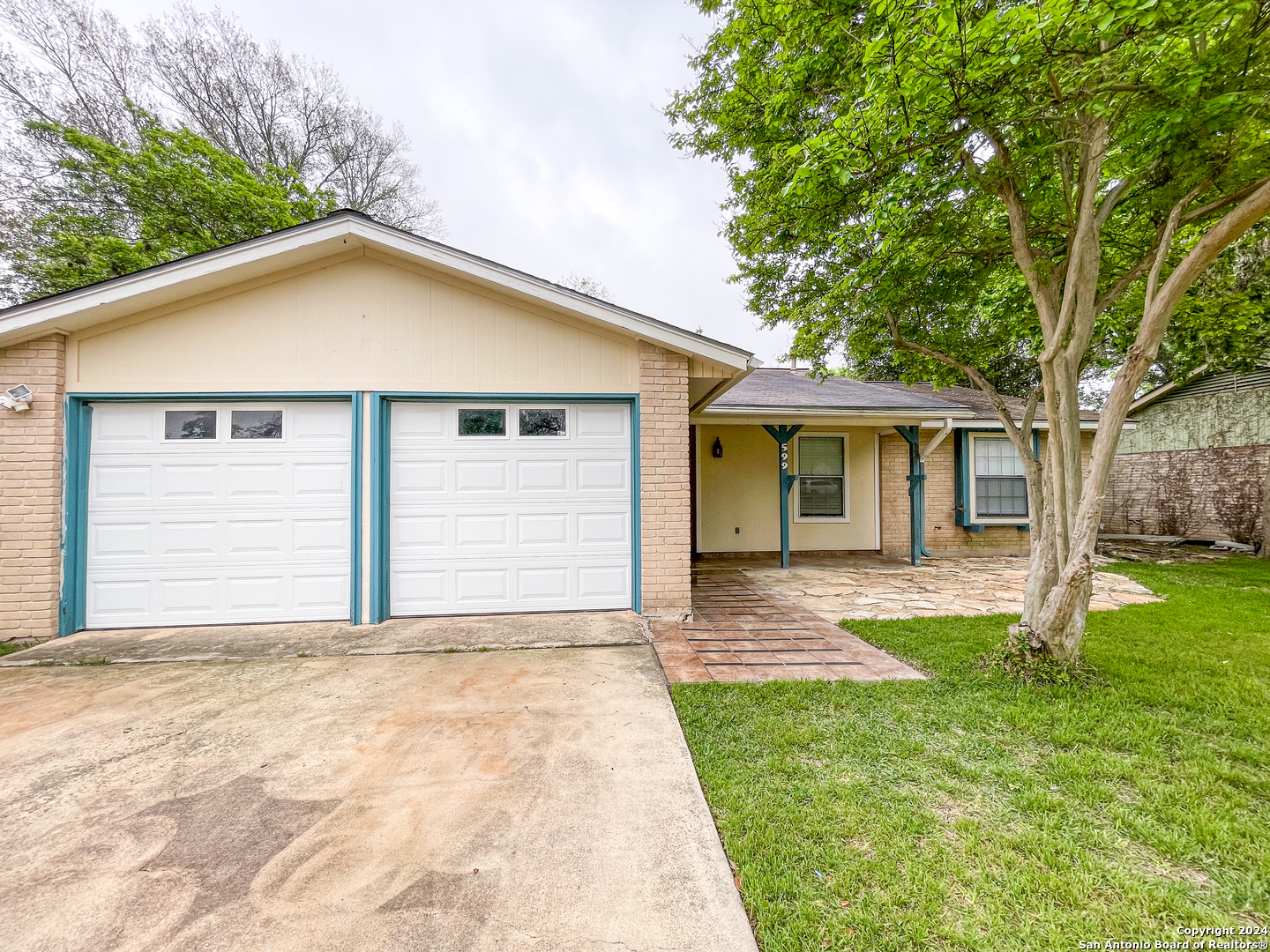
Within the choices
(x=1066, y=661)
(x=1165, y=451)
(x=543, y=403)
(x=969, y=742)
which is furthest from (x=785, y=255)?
(x=1165, y=451)

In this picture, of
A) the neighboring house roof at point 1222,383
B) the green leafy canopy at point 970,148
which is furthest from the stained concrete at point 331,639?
the neighboring house roof at point 1222,383

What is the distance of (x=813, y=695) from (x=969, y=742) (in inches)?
34.5

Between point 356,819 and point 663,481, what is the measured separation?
354 centimetres

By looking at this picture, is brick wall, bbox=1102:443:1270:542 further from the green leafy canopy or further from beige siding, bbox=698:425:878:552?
the green leafy canopy

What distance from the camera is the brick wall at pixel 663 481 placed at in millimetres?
4930

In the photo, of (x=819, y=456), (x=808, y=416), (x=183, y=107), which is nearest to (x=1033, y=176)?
(x=808, y=416)

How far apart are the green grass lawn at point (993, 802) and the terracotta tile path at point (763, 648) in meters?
0.25

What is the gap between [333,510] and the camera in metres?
4.80

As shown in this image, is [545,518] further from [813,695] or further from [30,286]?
[30,286]

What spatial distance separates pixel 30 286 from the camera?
1055 centimetres

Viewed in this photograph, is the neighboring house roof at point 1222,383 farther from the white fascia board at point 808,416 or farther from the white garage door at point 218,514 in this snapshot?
the white garage door at point 218,514

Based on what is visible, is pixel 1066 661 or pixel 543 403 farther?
pixel 543 403

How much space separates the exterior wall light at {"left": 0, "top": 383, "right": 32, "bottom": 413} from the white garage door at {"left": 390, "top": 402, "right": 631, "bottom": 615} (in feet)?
10.3

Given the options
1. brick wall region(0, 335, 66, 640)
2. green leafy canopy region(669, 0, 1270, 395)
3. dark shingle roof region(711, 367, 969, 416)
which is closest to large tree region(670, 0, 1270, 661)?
green leafy canopy region(669, 0, 1270, 395)
